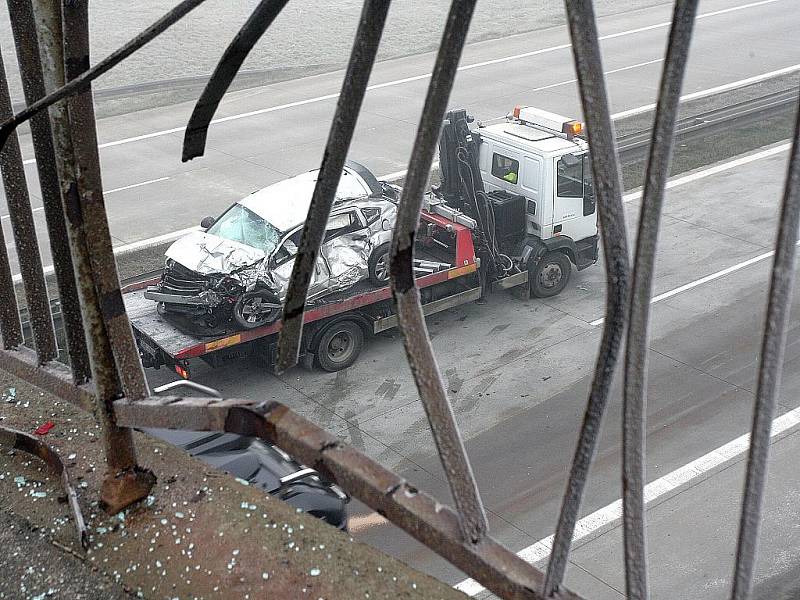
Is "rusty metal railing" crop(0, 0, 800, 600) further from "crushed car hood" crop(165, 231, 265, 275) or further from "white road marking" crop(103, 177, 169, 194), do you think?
"white road marking" crop(103, 177, 169, 194)

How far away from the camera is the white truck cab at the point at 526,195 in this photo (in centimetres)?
1337

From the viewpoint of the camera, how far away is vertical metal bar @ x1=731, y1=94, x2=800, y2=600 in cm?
126

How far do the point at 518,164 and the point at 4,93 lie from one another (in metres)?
11.2

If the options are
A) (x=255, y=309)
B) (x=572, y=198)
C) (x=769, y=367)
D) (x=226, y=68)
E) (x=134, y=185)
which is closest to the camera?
(x=769, y=367)

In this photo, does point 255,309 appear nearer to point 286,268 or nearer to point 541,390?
point 286,268

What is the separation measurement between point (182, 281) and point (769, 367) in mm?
10625

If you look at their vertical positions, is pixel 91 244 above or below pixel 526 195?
above

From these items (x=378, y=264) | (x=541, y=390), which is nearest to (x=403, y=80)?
(x=378, y=264)

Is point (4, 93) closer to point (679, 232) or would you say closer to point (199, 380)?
point (199, 380)

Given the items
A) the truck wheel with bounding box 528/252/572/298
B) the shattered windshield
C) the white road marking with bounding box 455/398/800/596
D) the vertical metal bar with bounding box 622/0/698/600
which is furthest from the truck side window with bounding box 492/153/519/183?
the vertical metal bar with bounding box 622/0/698/600

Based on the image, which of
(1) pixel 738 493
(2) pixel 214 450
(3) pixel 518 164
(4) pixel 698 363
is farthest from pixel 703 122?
(2) pixel 214 450

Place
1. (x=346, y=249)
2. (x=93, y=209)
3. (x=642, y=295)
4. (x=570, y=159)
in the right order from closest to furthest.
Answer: (x=642, y=295), (x=93, y=209), (x=346, y=249), (x=570, y=159)

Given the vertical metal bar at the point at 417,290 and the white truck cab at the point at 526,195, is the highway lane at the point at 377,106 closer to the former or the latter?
the white truck cab at the point at 526,195

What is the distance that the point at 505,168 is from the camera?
45.6ft
